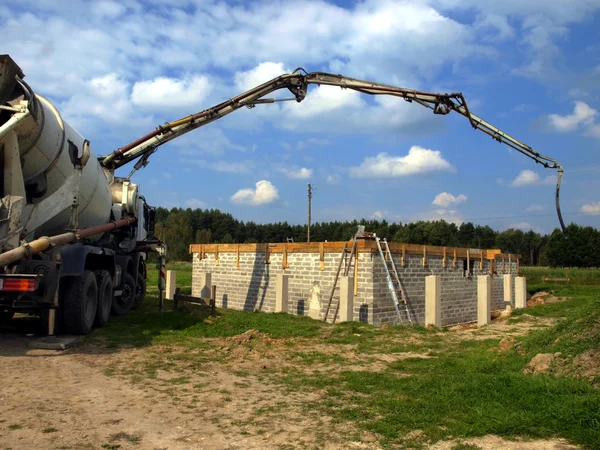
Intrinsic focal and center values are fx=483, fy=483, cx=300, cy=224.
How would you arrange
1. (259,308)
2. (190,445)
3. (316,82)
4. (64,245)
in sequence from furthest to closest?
(259,308) < (316,82) < (64,245) < (190,445)

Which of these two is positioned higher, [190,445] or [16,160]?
[16,160]

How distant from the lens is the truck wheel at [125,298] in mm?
14603

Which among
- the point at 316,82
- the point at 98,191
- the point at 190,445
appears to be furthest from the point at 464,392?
the point at 316,82

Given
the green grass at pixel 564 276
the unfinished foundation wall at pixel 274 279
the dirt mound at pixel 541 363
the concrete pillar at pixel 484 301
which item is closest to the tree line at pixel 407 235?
the green grass at pixel 564 276

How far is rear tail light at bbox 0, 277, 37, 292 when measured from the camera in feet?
26.6

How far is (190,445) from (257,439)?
2.15ft

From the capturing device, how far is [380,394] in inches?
254

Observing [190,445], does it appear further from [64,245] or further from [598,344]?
[64,245]

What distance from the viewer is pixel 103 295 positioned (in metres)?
11.8

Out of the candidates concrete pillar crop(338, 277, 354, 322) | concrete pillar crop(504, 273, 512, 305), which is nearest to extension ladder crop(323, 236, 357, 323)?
concrete pillar crop(338, 277, 354, 322)

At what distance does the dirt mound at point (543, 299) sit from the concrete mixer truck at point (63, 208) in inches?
501

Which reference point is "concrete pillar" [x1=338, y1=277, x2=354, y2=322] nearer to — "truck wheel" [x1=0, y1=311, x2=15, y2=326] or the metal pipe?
the metal pipe

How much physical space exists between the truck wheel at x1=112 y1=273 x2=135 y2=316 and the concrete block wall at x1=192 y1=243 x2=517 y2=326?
5.40 meters

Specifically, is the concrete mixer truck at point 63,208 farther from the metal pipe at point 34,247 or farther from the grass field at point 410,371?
the grass field at point 410,371
